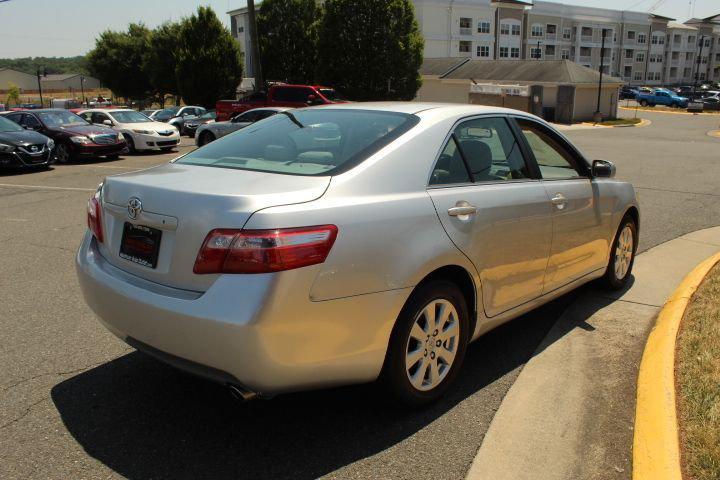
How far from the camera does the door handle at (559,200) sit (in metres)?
4.24

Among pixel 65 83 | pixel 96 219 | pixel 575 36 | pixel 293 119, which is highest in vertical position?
pixel 575 36

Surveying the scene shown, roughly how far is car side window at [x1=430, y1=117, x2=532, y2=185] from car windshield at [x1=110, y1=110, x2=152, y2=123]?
17773mm

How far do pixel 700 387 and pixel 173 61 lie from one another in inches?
2003

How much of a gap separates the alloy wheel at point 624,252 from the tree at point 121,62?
56.2 meters

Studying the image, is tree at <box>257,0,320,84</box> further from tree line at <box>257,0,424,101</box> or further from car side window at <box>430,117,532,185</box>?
car side window at <box>430,117,532,185</box>

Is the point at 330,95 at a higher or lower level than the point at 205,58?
lower

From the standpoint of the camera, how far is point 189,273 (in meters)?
2.84

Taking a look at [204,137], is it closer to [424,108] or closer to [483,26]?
[424,108]

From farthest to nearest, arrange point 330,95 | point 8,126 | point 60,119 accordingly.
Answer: point 330,95
point 60,119
point 8,126

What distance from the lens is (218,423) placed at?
3301mm

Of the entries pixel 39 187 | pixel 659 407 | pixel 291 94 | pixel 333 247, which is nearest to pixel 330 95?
pixel 291 94

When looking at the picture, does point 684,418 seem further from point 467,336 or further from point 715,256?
point 715,256

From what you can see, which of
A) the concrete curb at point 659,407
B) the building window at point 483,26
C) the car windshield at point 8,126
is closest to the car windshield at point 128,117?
the car windshield at point 8,126

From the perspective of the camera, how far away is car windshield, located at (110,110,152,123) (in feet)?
64.8
